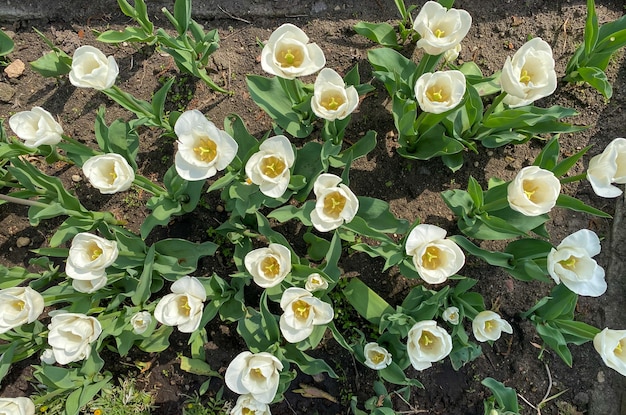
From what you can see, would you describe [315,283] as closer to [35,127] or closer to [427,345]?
[427,345]

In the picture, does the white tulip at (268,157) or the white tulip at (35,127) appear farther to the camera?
the white tulip at (35,127)

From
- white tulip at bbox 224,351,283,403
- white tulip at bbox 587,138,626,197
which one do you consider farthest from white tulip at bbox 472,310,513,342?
white tulip at bbox 224,351,283,403

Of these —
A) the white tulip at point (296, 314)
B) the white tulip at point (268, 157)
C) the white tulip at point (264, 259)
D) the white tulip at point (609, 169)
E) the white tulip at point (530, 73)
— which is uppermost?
the white tulip at point (530, 73)

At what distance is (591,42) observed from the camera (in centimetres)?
265

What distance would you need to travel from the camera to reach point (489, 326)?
2477 mm

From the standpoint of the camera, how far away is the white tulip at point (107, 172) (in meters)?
2.19

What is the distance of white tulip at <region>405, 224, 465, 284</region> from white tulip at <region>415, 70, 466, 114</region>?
558 mm

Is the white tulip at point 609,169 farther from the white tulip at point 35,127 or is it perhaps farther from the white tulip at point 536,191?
the white tulip at point 35,127

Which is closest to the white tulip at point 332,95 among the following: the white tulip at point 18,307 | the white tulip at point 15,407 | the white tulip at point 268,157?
the white tulip at point 268,157

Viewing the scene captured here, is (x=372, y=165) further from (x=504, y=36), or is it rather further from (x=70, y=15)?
(x=70, y=15)

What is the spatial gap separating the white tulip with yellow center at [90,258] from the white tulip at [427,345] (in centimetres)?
151

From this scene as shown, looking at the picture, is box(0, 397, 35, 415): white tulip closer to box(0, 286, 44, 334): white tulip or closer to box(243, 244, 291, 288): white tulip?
box(0, 286, 44, 334): white tulip

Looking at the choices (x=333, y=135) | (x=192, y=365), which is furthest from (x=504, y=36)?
(x=192, y=365)

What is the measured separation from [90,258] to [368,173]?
173 centimetres
